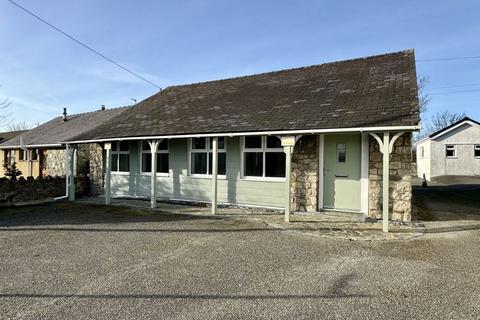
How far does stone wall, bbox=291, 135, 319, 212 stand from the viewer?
9641mm

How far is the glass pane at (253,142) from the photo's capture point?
10633 mm

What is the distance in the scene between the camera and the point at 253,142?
1077cm

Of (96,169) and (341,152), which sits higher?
(341,152)

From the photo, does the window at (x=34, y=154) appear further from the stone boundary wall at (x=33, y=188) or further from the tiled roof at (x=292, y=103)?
the tiled roof at (x=292, y=103)

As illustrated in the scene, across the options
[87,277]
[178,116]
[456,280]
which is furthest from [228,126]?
[456,280]

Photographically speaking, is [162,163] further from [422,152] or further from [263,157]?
[422,152]

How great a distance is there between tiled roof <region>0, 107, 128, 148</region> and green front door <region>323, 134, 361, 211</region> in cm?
1348

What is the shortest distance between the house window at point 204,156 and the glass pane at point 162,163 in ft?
4.18

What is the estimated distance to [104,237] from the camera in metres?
7.21

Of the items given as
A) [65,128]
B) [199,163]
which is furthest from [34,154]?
[199,163]

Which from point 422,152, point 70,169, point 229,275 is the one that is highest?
point 422,152

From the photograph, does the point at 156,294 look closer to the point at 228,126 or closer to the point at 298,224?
the point at 298,224

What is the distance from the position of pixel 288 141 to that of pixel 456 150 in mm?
24521

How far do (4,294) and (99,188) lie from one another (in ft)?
37.9
